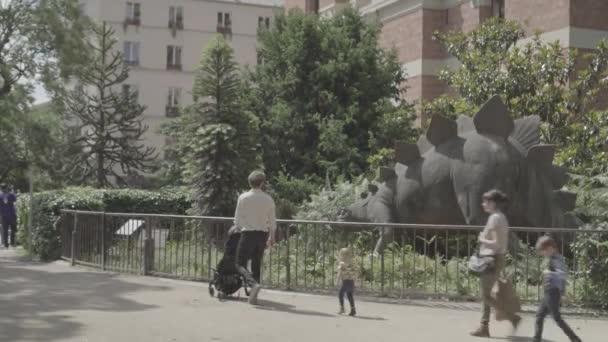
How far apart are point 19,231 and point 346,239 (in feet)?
46.5

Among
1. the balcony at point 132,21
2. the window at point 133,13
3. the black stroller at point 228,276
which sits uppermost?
the window at point 133,13

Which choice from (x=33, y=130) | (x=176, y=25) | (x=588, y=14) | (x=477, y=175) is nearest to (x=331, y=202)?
(x=477, y=175)

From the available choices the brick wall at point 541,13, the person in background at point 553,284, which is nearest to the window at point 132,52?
the brick wall at point 541,13

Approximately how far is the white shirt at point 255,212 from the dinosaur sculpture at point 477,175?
15.0ft

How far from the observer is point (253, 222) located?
10.7 metres

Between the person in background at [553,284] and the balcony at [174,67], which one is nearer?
the person in background at [553,284]

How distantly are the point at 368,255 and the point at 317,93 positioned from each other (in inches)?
611

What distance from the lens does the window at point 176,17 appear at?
194 ft

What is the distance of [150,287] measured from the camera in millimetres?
12508

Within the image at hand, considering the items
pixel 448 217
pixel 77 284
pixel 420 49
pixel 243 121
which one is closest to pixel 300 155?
pixel 243 121

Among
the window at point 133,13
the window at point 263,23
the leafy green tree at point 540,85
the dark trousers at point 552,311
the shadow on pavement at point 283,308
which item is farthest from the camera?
the window at point 133,13

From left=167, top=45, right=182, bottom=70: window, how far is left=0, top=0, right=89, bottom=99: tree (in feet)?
118

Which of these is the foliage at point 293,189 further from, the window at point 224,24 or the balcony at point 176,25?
the window at point 224,24

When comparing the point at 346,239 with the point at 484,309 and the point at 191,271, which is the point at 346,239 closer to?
the point at 191,271
